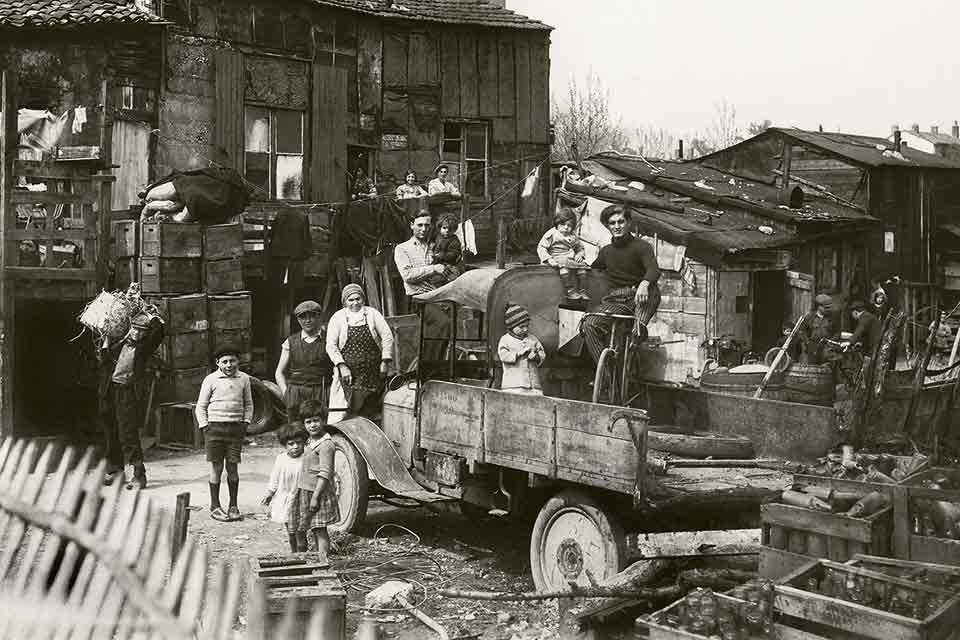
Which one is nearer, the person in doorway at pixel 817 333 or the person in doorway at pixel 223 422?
the person in doorway at pixel 223 422

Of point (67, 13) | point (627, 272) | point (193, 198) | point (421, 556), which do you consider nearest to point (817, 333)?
point (627, 272)

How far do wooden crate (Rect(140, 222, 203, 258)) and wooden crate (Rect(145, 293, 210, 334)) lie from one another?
63 centimetres

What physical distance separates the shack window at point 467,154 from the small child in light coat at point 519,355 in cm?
1396

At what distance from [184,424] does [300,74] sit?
8087 mm

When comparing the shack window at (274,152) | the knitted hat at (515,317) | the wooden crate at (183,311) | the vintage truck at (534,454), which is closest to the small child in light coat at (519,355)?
the knitted hat at (515,317)

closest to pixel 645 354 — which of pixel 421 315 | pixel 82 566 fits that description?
pixel 421 315

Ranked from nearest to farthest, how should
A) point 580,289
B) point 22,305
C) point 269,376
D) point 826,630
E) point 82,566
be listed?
point 82,566
point 826,630
point 580,289
point 22,305
point 269,376

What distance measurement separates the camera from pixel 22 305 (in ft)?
55.7

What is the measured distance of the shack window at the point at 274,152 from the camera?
20281mm

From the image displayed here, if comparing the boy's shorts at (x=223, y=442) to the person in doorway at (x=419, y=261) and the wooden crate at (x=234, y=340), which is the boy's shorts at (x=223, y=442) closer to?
the person in doorway at (x=419, y=261)

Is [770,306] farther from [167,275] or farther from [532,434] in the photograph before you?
[532,434]

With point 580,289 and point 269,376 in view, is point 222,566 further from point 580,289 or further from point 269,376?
point 269,376

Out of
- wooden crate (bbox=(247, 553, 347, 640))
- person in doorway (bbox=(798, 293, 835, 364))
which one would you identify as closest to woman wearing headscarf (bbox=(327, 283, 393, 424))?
wooden crate (bbox=(247, 553, 347, 640))

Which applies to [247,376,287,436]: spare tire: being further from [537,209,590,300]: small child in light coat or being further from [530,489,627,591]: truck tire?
[530,489,627,591]: truck tire
